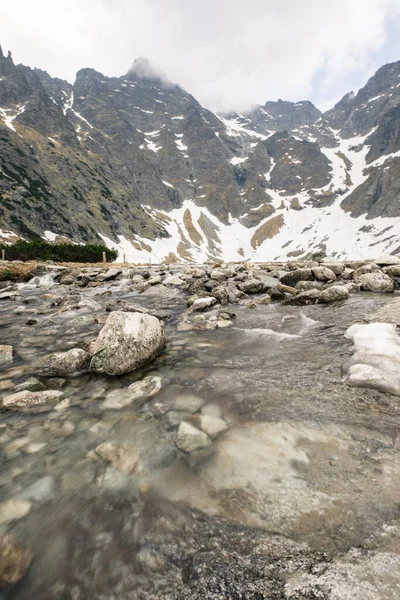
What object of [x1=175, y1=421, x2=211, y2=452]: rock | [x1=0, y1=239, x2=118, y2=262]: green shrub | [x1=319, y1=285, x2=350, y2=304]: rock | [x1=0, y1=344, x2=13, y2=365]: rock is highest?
[x1=0, y1=239, x2=118, y2=262]: green shrub

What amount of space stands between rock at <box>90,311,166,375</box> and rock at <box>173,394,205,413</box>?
130 cm

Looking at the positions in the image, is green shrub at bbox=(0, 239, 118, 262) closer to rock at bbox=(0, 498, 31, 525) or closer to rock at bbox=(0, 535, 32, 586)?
rock at bbox=(0, 498, 31, 525)

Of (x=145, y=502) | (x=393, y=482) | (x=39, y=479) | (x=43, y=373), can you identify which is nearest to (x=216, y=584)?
(x=145, y=502)

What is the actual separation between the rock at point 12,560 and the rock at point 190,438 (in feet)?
4.59

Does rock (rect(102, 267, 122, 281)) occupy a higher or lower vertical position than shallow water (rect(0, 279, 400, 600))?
higher

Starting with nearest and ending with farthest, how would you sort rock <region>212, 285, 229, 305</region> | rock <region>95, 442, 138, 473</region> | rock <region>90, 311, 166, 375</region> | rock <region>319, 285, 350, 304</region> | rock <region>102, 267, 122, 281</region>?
1. rock <region>95, 442, 138, 473</region>
2. rock <region>90, 311, 166, 375</region>
3. rock <region>319, 285, 350, 304</region>
4. rock <region>212, 285, 229, 305</region>
5. rock <region>102, 267, 122, 281</region>

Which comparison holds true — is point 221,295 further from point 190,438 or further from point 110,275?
point 110,275

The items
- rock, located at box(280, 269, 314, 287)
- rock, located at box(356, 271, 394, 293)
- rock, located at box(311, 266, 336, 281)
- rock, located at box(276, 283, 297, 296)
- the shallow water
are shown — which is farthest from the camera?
rock, located at box(311, 266, 336, 281)

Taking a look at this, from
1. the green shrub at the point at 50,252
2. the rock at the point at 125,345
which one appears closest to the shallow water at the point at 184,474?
the rock at the point at 125,345

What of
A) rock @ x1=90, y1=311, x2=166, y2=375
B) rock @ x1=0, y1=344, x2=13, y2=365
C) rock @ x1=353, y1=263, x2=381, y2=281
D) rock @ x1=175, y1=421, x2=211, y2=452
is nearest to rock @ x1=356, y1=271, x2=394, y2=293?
rock @ x1=353, y1=263, x2=381, y2=281

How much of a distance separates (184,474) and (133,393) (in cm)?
172

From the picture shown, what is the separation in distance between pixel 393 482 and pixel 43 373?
189 inches

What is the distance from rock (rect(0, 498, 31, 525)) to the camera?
218 cm

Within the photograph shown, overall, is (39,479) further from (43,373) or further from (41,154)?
(41,154)
